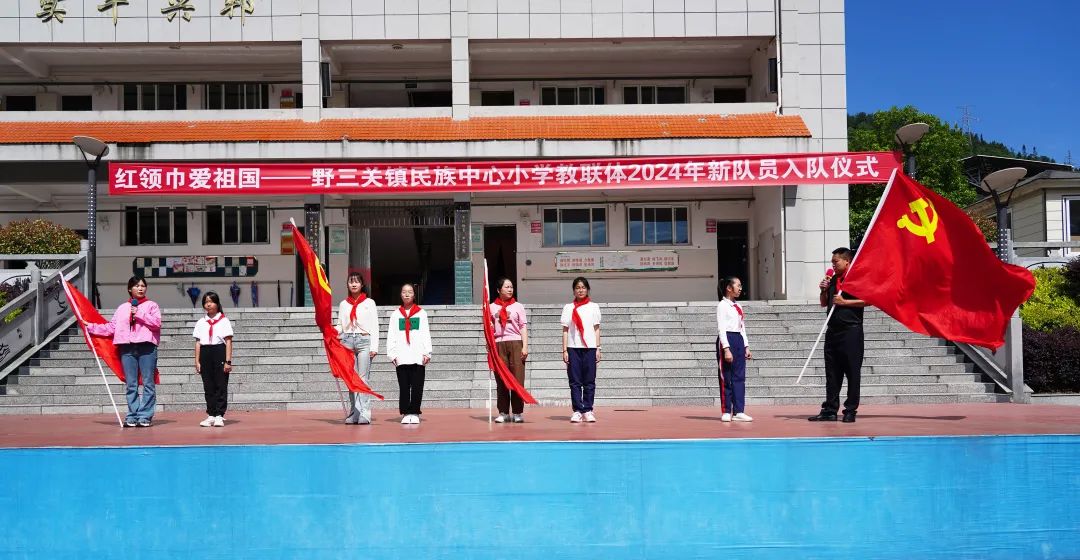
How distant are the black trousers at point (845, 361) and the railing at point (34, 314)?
37.3ft

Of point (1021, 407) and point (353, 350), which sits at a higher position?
point (353, 350)

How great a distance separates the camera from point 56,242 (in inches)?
730

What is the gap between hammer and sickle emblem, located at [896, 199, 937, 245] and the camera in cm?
A: 959

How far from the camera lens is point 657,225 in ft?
78.8

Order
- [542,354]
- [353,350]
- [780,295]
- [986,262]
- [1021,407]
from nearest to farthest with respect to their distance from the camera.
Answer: [986,262] < [353,350] < [1021,407] < [542,354] < [780,295]

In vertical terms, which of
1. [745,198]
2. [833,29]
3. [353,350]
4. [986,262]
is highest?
[833,29]

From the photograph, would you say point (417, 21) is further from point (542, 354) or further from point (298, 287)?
point (542, 354)

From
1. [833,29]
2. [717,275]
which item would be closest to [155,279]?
[717,275]

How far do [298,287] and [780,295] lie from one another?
11.3m

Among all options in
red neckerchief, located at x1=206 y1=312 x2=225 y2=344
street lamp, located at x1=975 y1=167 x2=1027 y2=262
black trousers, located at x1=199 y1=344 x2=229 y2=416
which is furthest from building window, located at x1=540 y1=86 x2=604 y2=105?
black trousers, located at x1=199 y1=344 x2=229 y2=416

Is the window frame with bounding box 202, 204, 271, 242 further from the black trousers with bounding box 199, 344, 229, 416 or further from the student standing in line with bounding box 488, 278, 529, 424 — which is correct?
the student standing in line with bounding box 488, 278, 529, 424

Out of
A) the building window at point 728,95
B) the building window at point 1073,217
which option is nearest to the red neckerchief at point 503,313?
the building window at point 728,95

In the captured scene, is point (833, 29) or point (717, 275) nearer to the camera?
point (833, 29)

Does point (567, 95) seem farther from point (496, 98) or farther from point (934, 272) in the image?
point (934, 272)
